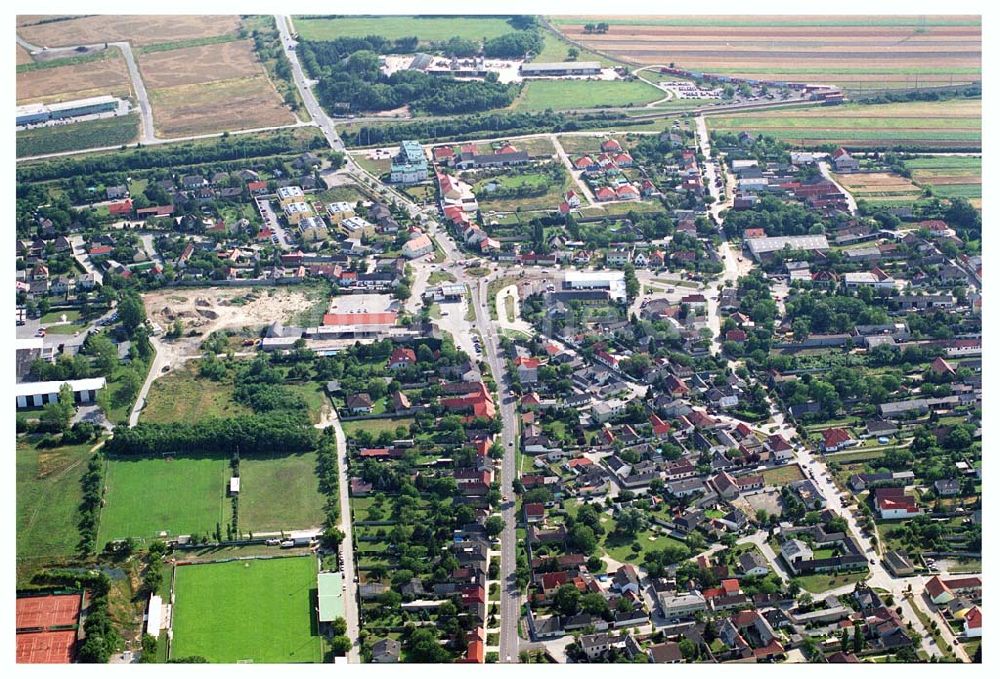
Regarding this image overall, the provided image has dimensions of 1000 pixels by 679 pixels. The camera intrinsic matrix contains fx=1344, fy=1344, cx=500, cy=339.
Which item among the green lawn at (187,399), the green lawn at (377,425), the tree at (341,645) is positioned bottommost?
the tree at (341,645)

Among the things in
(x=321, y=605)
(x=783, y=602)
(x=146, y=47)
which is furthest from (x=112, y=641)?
(x=146, y=47)

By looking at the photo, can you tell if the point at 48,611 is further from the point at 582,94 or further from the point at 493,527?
the point at 582,94

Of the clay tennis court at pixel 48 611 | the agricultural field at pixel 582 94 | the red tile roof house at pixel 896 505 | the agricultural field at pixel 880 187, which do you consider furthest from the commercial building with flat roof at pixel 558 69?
the clay tennis court at pixel 48 611

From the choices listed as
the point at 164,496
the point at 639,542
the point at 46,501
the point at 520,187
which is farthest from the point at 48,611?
the point at 520,187

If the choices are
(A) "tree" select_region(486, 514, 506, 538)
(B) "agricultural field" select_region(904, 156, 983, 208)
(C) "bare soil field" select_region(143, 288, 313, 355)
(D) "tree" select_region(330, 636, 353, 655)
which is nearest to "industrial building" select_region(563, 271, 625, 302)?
(C) "bare soil field" select_region(143, 288, 313, 355)

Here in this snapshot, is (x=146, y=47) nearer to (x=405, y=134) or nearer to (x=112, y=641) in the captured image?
(x=405, y=134)

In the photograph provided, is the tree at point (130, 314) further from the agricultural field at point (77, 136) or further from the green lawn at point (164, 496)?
the agricultural field at point (77, 136)
